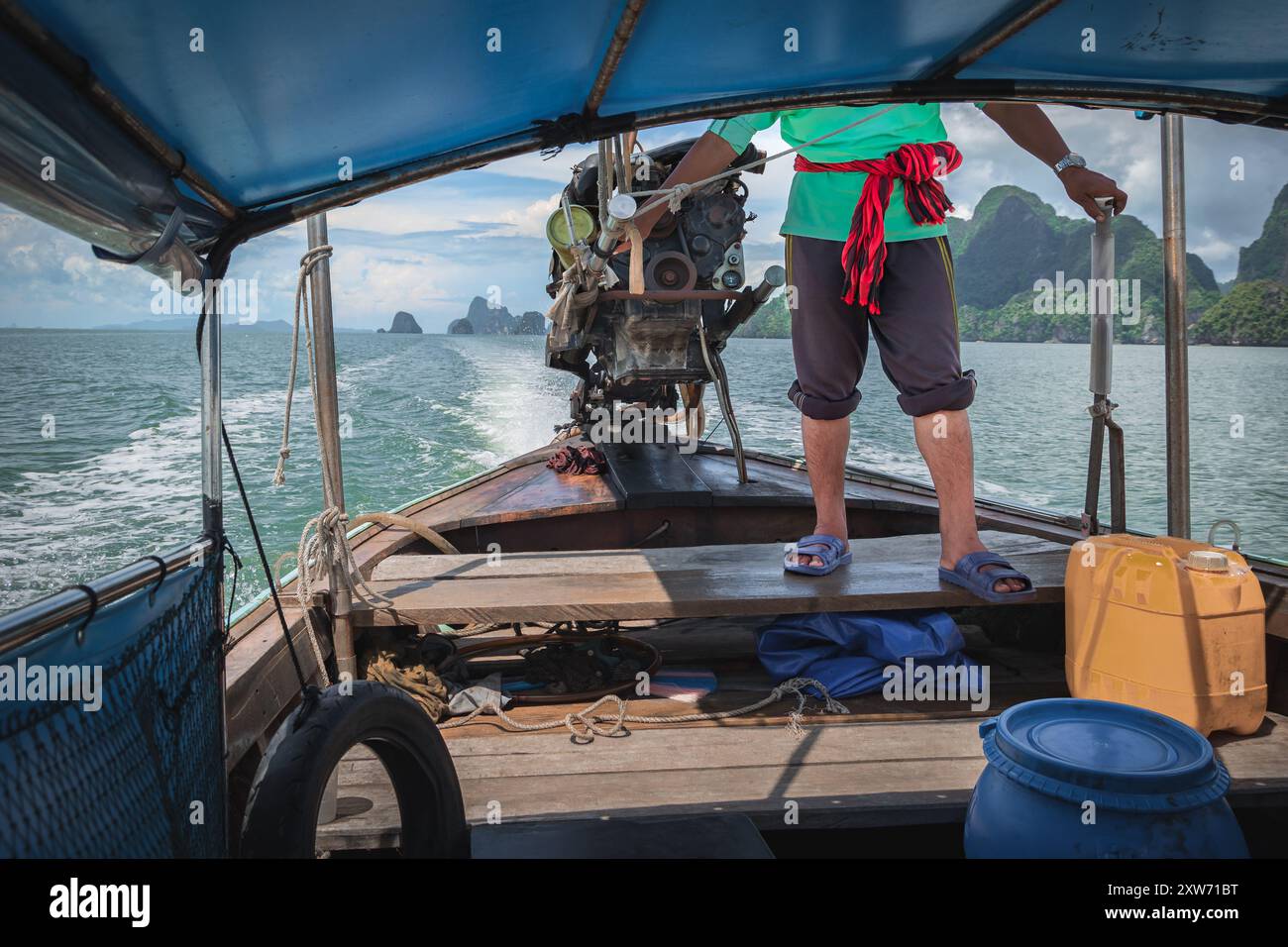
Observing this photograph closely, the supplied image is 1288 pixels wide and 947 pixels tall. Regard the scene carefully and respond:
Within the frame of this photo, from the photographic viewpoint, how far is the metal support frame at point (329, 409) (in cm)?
233

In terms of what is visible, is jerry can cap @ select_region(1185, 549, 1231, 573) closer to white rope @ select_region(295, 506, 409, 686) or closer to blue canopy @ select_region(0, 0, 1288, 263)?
blue canopy @ select_region(0, 0, 1288, 263)

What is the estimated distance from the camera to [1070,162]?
2.45 m

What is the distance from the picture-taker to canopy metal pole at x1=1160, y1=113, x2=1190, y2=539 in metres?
2.70

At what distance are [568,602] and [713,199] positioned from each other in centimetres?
270

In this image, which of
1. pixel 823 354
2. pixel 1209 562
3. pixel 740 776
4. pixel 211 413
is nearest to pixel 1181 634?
pixel 1209 562

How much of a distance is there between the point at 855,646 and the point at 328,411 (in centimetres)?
148

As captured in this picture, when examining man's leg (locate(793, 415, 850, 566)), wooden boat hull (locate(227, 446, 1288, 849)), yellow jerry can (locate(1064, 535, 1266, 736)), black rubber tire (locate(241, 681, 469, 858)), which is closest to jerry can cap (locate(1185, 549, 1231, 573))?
yellow jerry can (locate(1064, 535, 1266, 736))

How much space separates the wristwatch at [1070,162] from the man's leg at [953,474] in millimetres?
680

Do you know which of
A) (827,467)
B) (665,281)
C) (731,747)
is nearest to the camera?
(731,747)

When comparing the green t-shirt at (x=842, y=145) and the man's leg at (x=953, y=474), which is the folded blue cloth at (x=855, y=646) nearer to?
the man's leg at (x=953, y=474)

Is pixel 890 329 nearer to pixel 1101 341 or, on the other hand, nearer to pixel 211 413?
pixel 1101 341

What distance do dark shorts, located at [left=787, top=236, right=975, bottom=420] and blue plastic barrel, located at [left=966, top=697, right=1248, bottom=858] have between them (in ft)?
3.47

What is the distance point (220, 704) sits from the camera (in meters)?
1.51
